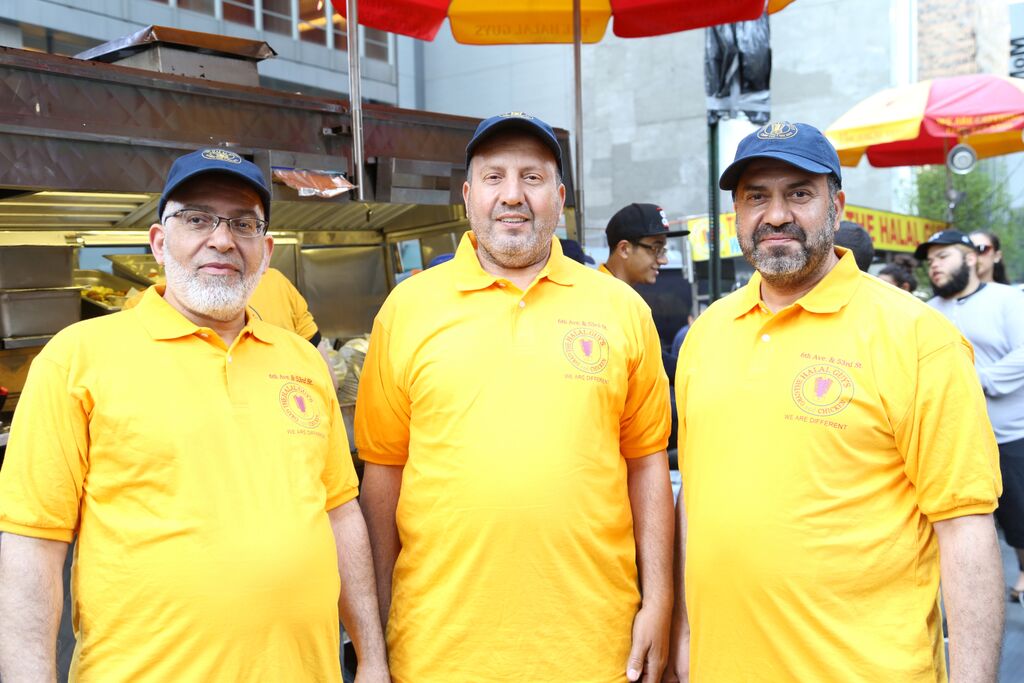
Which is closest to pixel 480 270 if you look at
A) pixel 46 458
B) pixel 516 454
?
pixel 516 454

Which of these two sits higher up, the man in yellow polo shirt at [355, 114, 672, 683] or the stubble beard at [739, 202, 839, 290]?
the stubble beard at [739, 202, 839, 290]

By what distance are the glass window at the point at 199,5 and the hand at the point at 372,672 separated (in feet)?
47.5

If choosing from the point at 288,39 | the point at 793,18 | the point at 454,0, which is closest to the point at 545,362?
the point at 454,0

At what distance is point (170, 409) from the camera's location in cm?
204

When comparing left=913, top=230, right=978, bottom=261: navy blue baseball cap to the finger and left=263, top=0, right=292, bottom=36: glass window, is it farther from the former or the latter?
left=263, top=0, right=292, bottom=36: glass window

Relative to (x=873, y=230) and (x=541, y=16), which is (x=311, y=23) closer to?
(x=873, y=230)

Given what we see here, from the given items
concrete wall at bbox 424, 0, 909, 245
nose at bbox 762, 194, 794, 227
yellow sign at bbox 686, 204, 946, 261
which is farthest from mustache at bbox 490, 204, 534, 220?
concrete wall at bbox 424, 0, 909, 245

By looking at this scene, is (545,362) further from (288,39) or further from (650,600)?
(288,39)

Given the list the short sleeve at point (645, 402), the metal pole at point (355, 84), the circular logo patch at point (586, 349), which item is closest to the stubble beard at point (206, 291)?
the circular logo patch at point (586, 349)

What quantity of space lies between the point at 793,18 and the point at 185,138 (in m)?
24.8

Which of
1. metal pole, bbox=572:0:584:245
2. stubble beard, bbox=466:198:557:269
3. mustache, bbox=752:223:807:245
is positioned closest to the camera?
mustache, bbox=752:223:807:245

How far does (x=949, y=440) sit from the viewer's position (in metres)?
2.00

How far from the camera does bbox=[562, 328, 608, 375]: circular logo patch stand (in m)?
2.37

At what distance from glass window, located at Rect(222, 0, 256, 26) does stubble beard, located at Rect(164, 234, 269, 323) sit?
1459 centimetres
